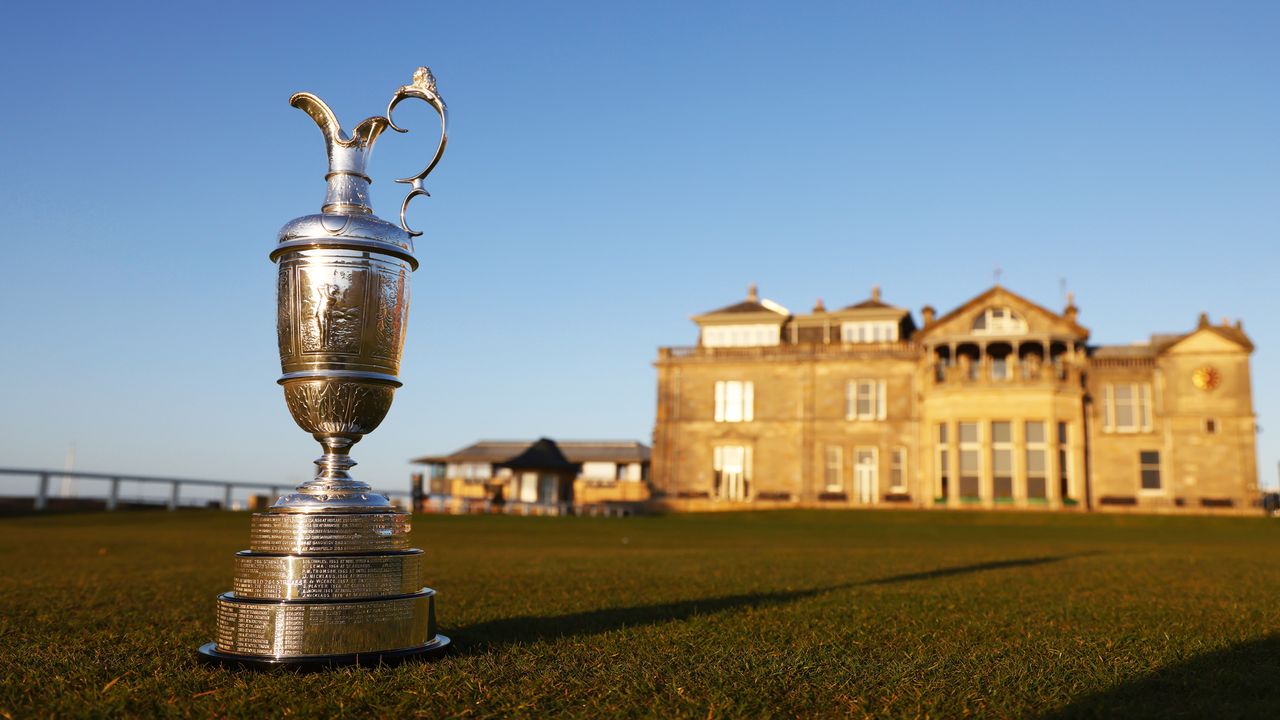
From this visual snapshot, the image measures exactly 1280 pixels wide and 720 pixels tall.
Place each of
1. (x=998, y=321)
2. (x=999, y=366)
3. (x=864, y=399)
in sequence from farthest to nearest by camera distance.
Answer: (x=864, y=399) < (x=998, y=321) < (x=999, y=366)

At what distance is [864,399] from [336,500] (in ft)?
152

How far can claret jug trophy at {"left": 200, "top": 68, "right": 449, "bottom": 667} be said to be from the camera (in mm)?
5211

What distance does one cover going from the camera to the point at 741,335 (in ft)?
176

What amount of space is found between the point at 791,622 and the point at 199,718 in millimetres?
4321

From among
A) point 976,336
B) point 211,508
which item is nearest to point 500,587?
point 211,508

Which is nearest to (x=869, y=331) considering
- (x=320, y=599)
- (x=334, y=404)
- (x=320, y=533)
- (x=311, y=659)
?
(x=334, y=404)

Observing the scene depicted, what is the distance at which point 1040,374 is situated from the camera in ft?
149

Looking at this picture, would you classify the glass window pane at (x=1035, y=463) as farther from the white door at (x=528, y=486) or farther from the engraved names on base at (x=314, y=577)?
the engraved names on base at (x=314, y=577)

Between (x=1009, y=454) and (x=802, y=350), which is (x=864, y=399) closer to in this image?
(x=802, y=350)

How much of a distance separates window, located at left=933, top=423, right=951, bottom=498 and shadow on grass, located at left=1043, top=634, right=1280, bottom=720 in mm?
42283

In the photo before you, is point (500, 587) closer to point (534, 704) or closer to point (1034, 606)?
point (1034, 606)

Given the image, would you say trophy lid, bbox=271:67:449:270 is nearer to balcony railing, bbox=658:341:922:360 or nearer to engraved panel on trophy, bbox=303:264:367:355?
engraved panel on trophy, bbox=303:264:367:355

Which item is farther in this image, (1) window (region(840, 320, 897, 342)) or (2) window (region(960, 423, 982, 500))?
(1) window (region(840, 320, 897, 342))

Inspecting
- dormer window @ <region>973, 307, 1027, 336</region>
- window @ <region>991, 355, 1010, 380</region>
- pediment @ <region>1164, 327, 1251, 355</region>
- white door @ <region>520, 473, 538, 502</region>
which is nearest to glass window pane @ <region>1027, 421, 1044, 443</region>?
window @ <region>991, 355, 1010, 380</region>
